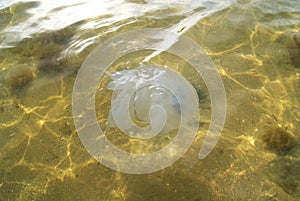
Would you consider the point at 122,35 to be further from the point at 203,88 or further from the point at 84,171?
the point at 84,171

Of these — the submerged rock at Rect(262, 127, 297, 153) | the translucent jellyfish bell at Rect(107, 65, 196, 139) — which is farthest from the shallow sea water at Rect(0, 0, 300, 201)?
the translucent jellyfish bell at Rect(107, 65, 196, 139)

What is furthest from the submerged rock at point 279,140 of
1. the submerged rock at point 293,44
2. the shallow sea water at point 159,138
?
the submerged rock at point 293,44

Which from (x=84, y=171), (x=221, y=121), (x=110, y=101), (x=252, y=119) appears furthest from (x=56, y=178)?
(x=252, y=119)

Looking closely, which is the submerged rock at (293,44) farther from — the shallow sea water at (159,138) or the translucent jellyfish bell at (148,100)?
the translucent jellyfish bell at (148,100)

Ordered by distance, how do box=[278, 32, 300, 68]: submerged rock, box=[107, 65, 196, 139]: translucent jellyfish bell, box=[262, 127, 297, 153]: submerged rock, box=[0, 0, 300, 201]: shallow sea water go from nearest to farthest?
box=[0, 0, 300, 201]: shallow sea water
box=[262, 127, 297, 153]: submerged rock
box=[107, 65, 196, 139]: translucent jellyfish bell
box=[278, 32, 300, 68]: submerged rock

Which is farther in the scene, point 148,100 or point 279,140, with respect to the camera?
point 148,100

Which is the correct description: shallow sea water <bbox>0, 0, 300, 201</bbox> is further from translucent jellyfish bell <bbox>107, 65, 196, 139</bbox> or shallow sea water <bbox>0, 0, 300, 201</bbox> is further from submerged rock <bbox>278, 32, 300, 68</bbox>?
translucent jellyfish bell <bbox>107, 65, 196, 139</bbox>

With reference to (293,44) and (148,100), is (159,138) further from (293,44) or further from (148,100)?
(293,44)

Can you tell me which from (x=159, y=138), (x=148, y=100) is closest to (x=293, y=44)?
(x=148, y=100)
